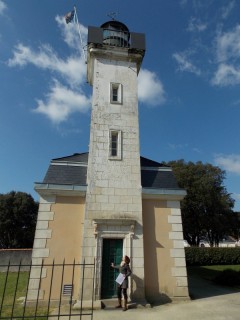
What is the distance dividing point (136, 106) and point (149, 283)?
8.14 m

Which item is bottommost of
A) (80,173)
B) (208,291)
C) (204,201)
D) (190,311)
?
(190,311)

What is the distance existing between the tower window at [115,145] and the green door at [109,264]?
3689 mm

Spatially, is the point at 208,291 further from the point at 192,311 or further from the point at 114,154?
the point at 114,154

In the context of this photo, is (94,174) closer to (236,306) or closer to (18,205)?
(236,306)

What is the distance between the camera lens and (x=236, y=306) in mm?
8891

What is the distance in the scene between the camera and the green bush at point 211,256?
24256mm

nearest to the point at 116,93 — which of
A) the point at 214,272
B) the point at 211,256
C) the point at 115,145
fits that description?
the point at 115,145

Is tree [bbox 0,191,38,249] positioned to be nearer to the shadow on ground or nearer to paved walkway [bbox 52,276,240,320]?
the shadow on ground

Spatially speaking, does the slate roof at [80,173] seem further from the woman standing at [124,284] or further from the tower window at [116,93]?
the woman standing at [124,284]

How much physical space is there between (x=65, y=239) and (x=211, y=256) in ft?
62.3

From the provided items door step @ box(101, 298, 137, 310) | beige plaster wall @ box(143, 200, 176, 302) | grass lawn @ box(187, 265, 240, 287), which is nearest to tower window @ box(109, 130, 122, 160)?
beige plaster wall @ box(143, 200, 176, 302)

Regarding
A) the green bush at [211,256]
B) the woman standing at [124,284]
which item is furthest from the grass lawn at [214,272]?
the woman standing at [124,284]

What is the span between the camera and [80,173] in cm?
1179

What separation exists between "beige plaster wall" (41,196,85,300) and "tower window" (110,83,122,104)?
5323 millimetres
